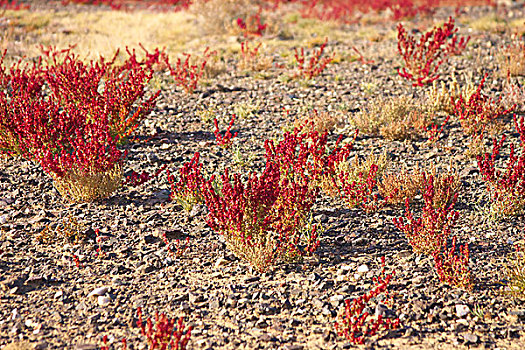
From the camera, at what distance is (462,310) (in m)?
3.08

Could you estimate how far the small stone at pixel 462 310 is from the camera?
3064 mm

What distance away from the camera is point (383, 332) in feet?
9.80

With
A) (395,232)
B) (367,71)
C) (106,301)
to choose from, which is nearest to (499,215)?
(395,232)

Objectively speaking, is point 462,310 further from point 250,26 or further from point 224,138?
point 250,26

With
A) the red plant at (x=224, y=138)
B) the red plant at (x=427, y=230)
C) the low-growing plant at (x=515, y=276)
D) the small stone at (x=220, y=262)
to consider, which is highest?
the red plant at (x=224, y=138)

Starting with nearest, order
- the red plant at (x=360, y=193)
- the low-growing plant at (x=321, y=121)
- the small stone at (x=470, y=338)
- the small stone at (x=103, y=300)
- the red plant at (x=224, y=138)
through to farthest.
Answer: the small stone at (x=470, y=338)
the small stone at (x=103, y=300)
the red plant at (x=360, y=193)
the red plant at (x=224, y=138)
the low-growing plant at (x=321, y=121)

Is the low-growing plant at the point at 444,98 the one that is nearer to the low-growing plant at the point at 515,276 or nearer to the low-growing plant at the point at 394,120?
the low-growing plant at the point at 394,120

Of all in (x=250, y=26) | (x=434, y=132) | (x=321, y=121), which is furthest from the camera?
(x=250, y=26)

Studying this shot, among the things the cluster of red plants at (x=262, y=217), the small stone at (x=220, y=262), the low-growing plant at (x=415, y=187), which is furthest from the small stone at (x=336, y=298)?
the low-growing plant at (x=415, y=187)

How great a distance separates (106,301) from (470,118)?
15.1 feet

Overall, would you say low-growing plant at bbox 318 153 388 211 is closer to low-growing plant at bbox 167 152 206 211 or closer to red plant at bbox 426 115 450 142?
red plant at bbox 426 115 450 142

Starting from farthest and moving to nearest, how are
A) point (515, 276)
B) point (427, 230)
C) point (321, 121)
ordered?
point (321, 121)
point (427, 230)
point (515, 276)

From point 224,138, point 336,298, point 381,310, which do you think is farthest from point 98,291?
point 224,138

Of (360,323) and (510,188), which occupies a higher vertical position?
(510,188)
